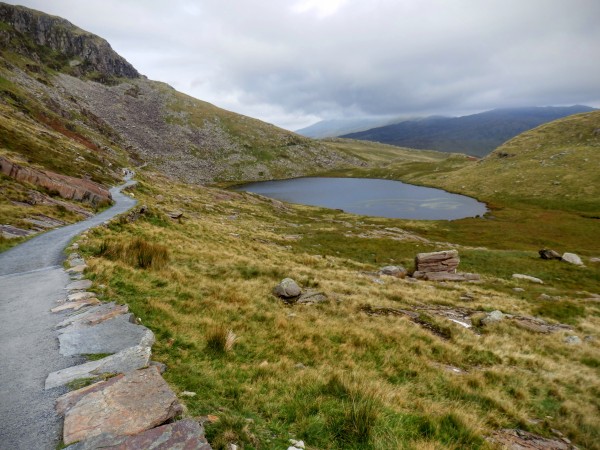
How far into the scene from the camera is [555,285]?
1428 inches

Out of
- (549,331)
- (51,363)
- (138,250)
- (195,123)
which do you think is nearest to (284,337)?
(51,363)

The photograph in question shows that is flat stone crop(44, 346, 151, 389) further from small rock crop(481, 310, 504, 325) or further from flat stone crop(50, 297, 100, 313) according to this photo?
small rock crop(481, 310, 504, 325)

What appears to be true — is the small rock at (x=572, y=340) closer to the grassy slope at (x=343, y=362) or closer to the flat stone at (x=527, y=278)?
the grassy slope at (x=343, y=362)

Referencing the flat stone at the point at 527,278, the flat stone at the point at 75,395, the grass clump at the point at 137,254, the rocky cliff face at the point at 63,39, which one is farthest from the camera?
the rocky cliff face at the point at 63,39

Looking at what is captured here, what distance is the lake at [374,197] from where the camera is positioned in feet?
340

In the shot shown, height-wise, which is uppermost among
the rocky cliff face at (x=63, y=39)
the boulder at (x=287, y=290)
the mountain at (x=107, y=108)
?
the rocky cliff face at (x=63, y=39)

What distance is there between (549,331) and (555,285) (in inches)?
830

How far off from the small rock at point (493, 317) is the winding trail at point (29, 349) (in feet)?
67.3

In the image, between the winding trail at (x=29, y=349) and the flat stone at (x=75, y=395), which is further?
the flat stone at (x=75, y=395)

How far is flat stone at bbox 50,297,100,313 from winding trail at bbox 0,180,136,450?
29 centimetres

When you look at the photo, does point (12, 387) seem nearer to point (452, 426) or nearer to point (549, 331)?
point (452, 426)

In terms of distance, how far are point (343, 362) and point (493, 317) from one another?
14.1m

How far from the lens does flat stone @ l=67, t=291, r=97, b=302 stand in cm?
1097

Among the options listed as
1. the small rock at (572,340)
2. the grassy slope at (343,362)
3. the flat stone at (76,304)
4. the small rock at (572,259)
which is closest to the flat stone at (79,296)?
the flat stone at (76,304)
